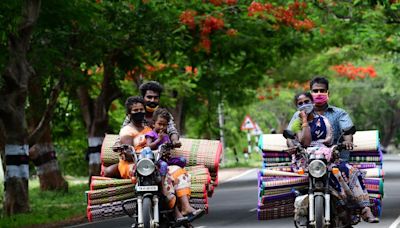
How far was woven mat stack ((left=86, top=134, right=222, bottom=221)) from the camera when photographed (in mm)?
12609

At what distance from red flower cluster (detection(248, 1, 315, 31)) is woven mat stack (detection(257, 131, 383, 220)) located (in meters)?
15.5

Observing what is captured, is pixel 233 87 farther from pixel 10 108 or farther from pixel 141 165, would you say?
pixel 141 165

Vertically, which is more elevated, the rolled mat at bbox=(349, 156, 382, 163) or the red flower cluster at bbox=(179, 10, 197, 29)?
the red flower cluster at bbox=(179, 10, 197, 29)

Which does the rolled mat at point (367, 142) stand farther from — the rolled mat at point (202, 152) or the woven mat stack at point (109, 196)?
the woven mat stack at point (109, 196)

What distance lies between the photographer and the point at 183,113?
44.2 metres

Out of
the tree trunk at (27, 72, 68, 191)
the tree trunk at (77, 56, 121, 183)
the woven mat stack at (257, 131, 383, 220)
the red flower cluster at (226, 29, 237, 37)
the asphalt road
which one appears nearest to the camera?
the woven mat stack at (257, 131, 383, 220)

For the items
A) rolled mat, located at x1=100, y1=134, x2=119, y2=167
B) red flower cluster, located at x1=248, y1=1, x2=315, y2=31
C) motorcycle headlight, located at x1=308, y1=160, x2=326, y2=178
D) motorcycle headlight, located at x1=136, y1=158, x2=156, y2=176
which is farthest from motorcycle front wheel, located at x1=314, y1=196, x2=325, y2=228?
red flower cluster, located at x1=248, y1=1, x2=315, y2=31

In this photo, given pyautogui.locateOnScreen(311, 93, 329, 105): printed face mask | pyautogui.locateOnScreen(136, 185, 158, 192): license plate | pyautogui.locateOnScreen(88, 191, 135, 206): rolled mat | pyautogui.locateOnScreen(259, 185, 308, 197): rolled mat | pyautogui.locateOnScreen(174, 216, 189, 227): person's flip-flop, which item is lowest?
pyautogui.locateOnScreen(174, 216, 189, 227): person's flip-flop

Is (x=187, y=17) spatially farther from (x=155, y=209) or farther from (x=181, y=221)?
(x=155, y=209)

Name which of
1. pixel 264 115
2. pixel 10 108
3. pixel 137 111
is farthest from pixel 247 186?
pixel 264 115

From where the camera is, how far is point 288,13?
1208 inches

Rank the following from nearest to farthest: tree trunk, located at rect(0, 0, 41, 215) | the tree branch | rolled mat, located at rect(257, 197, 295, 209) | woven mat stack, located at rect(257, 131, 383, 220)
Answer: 1. woven mat stack, located at rect(257, 131, 383, 220)
2. rolled mat, located at rect(257, 197, 295, 209)
3. tree trunk, located at rect(0, 0, 41, 215)
4. the tree branch

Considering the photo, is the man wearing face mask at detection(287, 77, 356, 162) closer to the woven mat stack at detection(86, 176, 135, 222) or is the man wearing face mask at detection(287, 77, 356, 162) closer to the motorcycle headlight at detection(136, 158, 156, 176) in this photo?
the motorcycle headlight at detection(136, 158, 156, 176)

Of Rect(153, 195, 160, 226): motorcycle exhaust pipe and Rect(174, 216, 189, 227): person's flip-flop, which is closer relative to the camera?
Rect(153, 195, 160, 226): motorcycle exhaust pipe
